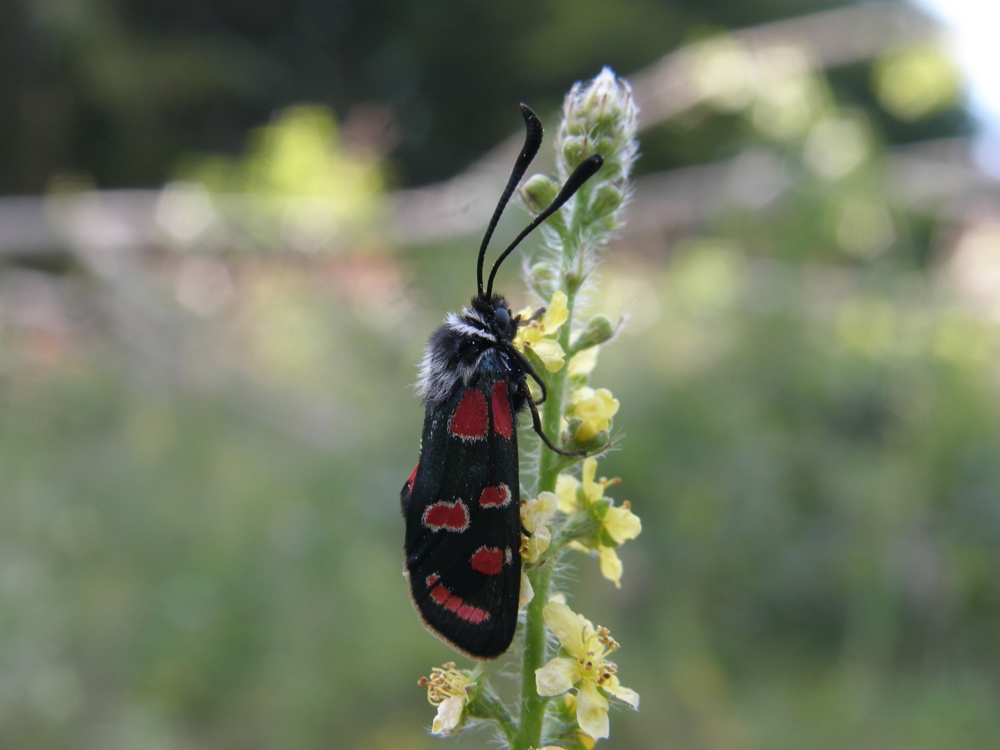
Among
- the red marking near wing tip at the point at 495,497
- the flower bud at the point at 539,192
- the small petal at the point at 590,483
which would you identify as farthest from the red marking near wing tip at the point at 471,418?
the flower bud at the point at 539,192

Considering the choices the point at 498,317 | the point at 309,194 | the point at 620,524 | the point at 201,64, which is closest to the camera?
the point at 620,524

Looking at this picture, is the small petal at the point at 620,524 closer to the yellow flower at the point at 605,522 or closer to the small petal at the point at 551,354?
the yellow flower at the point at 605,522

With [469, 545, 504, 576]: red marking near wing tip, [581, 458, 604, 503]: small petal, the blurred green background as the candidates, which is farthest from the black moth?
the blurred green background

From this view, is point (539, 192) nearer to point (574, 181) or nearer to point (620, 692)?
point (574, 181)

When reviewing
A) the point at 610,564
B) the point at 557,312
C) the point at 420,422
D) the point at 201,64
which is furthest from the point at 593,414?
the point at 201,64

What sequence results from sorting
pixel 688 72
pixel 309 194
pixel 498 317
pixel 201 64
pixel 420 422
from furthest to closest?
pixel 201 64 → pixel 309 194 → pixel 688 72 → pixel 420 422 → pixel 498 317

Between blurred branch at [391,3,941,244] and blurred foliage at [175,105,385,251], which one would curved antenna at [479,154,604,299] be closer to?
blurred branch at [391,3,941,244]

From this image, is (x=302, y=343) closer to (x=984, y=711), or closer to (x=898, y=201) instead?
(x=898, y=201)
